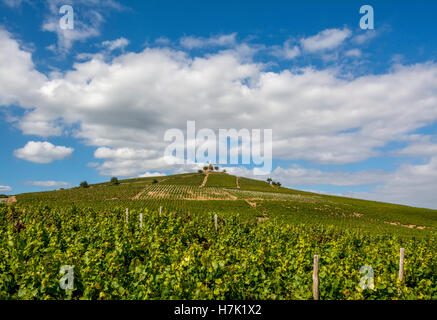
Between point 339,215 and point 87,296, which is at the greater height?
point 87,296

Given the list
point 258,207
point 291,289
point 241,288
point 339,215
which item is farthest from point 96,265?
point 339,215

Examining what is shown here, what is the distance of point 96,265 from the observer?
7.34 metres

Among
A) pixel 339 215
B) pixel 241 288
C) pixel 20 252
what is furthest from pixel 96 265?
pixel 339 215

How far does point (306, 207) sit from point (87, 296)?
53706mm

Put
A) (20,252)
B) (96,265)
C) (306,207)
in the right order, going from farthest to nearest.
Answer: (306,207), (20,252), (96,265)

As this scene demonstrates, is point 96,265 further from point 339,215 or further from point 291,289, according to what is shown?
point 339,215

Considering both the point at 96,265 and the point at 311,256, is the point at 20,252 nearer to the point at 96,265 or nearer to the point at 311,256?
the point at 96,265
